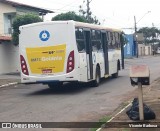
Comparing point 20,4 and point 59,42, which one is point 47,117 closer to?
point 59,42

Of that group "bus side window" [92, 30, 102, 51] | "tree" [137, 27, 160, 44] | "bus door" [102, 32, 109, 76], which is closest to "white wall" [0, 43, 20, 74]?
"bus door" [102, 32, 109, 76]

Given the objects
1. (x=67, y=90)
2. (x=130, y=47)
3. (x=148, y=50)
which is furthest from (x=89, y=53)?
(x=148, y=50)

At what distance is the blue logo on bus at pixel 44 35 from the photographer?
1841cm

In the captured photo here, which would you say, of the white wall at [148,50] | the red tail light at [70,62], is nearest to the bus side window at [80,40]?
the red tail light at [70,62]

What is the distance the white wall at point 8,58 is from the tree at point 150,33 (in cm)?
8287

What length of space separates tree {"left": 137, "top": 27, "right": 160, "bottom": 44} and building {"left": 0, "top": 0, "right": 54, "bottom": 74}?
251 ft

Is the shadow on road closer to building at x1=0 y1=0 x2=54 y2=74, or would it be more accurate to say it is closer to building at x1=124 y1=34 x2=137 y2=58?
building at x1=0 y1=0 x2=54 y2=74

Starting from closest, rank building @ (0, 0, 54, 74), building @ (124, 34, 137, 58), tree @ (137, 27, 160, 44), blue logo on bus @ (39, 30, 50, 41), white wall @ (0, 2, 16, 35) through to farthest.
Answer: blue logo on bus @ (39, 30, 50, 41) → building @ (0, 0, 54, 74) → white wall @ (0, 2, 16, 35) → building @ (124, 34, 137, 58) → tree @ (137, 27, 160, 44)

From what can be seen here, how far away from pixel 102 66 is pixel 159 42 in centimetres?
10039

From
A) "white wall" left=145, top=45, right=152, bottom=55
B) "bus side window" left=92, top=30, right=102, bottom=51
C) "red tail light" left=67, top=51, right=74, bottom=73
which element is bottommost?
"white wall" left=145, top=45, right=152, bottom=55

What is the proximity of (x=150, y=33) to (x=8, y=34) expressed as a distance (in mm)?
81631

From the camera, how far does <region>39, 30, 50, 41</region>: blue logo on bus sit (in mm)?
18406

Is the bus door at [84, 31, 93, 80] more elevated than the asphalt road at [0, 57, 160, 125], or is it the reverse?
the bus door at [84, 31, 93, 80]

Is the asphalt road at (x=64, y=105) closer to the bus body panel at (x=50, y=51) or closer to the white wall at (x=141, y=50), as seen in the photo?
the bus body panel at (x=50, y=51)
